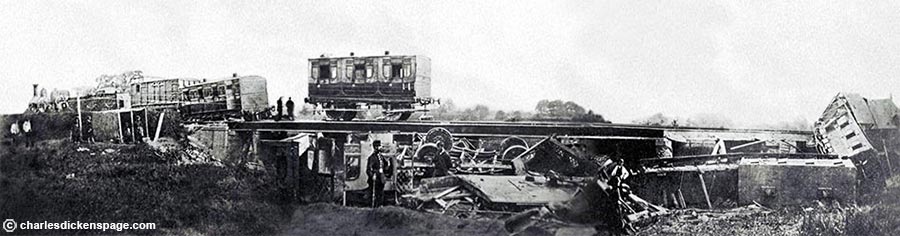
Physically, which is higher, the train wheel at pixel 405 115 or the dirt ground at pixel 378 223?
the train wheel at pixel 405 115

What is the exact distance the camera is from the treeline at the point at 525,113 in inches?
210

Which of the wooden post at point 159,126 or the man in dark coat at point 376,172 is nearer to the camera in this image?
the man in dark coat at point 376,172

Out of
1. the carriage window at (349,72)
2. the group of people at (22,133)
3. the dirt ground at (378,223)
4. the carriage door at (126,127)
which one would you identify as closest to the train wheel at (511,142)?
the dirt ground at (378,223)

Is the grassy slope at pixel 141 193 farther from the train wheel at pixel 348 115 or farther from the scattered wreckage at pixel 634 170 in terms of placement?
the scattered wreckage at pixel 634 170

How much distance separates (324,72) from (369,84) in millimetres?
358

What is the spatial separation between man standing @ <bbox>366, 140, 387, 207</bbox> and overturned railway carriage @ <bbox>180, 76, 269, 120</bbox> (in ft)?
3.32

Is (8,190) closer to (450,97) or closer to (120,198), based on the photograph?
(120,198)

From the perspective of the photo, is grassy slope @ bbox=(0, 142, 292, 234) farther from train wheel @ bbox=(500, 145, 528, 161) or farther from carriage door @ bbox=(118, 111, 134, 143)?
train wheel @ bbox=(500, 145, 528, 161)

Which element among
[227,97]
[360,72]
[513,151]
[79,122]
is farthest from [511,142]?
[79,122]

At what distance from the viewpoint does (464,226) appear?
17.6 ft

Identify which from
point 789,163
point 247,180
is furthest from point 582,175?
point 247,180

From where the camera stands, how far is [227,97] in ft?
19.8

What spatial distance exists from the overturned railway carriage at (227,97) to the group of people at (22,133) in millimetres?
1420

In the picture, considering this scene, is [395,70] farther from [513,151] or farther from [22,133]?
[22,133]
